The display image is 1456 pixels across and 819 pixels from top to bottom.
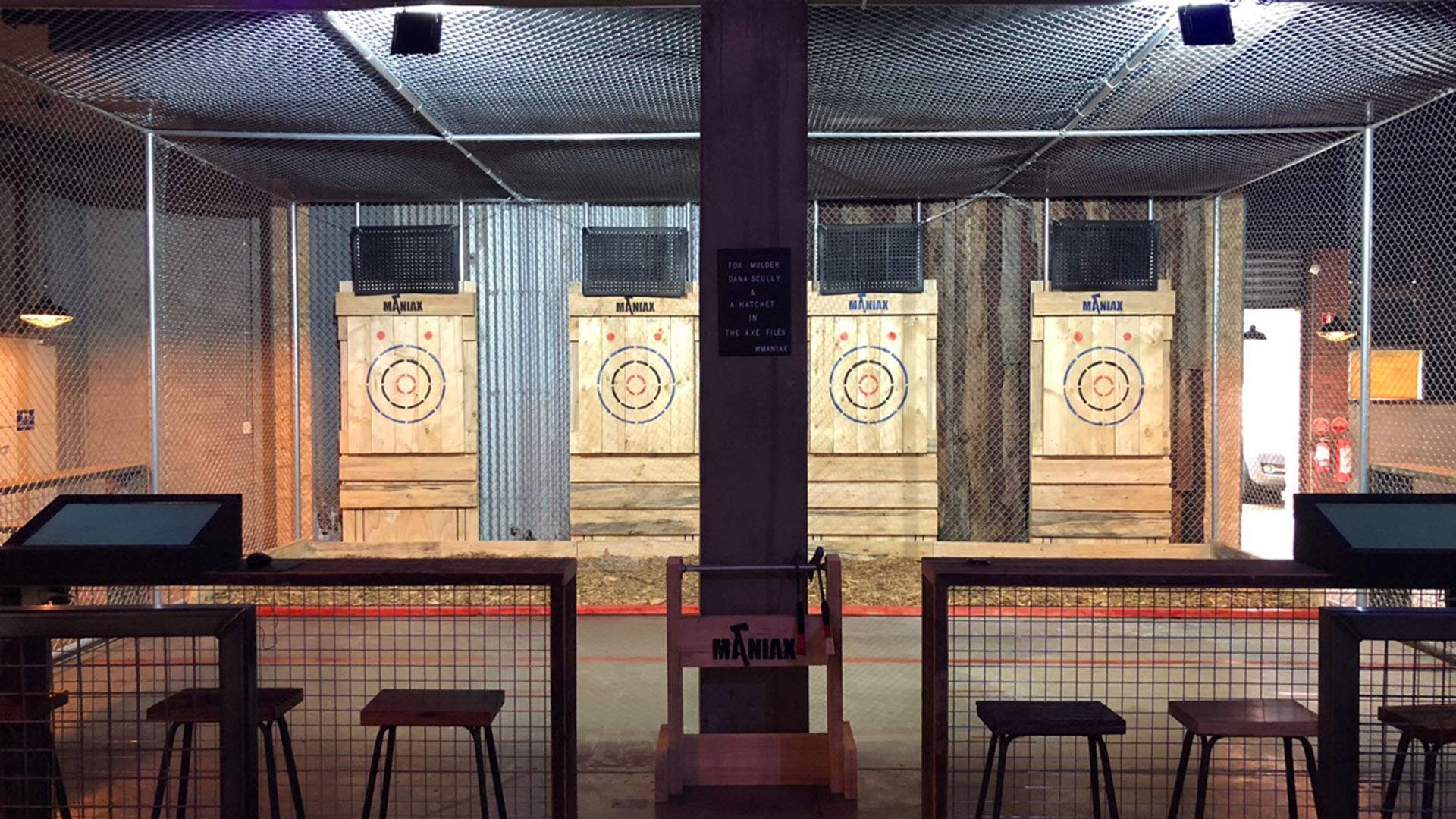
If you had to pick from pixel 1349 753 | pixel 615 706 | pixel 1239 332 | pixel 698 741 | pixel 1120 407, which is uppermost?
pixel 1239 332

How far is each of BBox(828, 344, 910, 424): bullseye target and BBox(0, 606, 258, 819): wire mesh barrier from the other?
5318mm

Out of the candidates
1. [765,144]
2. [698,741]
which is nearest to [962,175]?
[765,144]

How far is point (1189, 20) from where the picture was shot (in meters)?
4.10

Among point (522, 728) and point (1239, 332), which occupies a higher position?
point (1239, 332)

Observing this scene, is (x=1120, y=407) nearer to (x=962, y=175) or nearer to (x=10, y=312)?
(x=962, y=175)

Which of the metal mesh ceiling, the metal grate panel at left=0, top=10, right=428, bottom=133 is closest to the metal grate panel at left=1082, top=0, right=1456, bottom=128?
the metal mesh ceiling

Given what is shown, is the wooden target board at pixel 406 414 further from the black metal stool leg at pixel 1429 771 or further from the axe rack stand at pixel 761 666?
the black metal stool leg at pixel 1429 771

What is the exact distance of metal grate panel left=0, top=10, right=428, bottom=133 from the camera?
4.25 m

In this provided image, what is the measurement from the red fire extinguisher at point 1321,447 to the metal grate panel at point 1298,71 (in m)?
3.41

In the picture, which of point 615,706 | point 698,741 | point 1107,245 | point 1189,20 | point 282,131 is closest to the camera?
point 698,741

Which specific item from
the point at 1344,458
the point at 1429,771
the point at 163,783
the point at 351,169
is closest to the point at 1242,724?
the point at 1429,771

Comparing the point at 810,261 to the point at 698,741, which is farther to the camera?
the point at 810,261

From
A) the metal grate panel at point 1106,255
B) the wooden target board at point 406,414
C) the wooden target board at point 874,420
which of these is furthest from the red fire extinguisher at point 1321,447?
the wooden target board at point 406,414

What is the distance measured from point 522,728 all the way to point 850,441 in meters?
4.41
